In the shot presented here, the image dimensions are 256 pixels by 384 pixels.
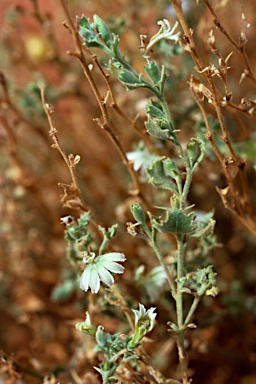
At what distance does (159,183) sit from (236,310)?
41cm

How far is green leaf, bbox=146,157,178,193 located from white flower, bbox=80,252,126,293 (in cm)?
7

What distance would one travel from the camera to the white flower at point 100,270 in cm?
48

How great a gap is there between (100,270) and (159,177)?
0.32ft

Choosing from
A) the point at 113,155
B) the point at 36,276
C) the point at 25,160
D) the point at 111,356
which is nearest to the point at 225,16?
the point at 113,155

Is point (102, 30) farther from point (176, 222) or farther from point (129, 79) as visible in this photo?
point (176, 222)

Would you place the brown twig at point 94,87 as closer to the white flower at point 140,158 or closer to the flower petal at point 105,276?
the white flower at point 140,158

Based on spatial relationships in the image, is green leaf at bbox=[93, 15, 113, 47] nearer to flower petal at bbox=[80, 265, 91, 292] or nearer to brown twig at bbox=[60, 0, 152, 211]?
brown twig at bbox=[60, 0, 152, 211]

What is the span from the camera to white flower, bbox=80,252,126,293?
0.48 meters

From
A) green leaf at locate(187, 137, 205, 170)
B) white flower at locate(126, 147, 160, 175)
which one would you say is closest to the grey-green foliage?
green leaf at locate(187, 137, 205, 170)

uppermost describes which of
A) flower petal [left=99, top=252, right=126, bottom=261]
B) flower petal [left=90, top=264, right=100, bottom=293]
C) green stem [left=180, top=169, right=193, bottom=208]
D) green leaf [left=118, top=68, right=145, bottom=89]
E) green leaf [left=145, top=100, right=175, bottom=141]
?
green leaf [left=118, top=68, right=145, bottom=89]

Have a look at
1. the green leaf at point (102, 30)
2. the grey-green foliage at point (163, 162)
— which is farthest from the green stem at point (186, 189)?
the green leaf at point (102, 30)

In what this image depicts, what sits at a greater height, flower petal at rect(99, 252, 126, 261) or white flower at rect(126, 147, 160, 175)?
white flower at rect(126, 147, 160, 175)

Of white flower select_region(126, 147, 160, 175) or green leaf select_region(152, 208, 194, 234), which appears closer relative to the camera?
green leaf select_region(152, 208, 194, 234)

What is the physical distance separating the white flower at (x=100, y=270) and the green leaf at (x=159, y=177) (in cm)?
7
